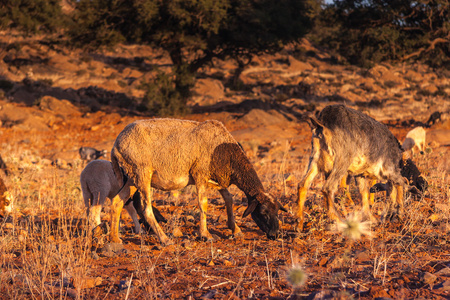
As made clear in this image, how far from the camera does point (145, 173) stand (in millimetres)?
6793

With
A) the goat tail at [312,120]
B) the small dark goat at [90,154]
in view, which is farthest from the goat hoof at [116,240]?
the small dark goat at [90,154]

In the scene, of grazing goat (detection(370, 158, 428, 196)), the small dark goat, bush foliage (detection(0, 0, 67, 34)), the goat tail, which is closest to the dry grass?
grazing goat (detection(370, 158, 428, 196))

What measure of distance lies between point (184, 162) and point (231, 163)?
2.18 feet

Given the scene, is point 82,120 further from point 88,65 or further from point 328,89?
point 88,65

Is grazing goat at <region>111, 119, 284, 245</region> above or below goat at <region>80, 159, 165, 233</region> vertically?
above

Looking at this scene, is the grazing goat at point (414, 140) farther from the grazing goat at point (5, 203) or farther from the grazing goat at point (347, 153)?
the grazing goat at point (5, 203)

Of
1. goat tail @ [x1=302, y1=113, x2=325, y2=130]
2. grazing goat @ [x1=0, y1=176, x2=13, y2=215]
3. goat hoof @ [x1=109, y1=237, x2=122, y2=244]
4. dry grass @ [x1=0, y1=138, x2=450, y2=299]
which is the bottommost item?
grazing goat @ [x1=0, y1=176, x2=13, y2=215]

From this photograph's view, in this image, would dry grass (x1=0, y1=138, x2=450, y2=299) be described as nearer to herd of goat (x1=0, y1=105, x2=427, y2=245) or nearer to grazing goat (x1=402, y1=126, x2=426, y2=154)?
herd of goat (x1=0, y1=105, x2=427, y2=245)

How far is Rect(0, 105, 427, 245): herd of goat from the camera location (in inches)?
255

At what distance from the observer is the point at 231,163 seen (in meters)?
6.71

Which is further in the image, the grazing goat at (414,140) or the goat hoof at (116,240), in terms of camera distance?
the grazing goat at (414,140)

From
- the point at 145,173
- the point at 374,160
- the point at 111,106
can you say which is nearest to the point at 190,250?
the point at 145,173

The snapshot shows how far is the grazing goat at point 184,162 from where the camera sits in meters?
6.67

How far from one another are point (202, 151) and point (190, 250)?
1.49 metres
